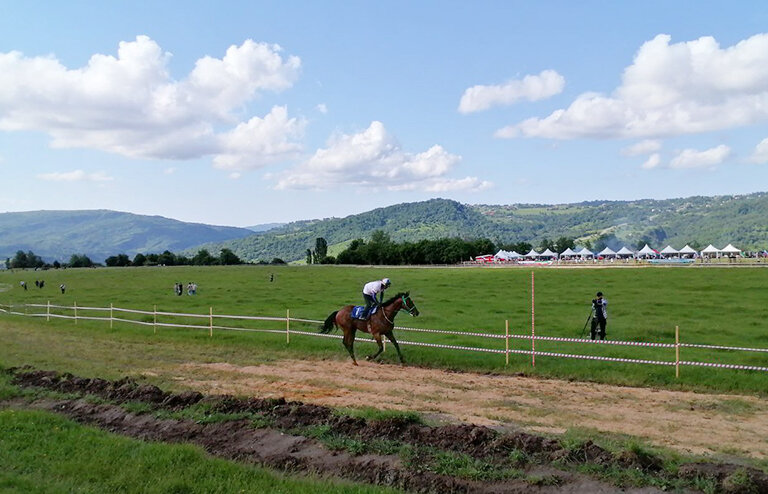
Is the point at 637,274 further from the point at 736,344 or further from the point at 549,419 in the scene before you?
the point at 549,419

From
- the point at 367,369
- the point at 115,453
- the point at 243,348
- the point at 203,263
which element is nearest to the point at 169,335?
the point at 243,348

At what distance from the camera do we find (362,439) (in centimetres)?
1066

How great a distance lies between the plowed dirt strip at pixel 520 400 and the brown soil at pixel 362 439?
149 centimetres

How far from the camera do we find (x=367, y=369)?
1869cm

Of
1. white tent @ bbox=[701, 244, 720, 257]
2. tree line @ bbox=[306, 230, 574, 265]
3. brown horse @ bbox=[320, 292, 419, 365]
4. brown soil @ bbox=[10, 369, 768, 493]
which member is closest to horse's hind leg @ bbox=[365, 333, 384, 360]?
brown horse @ bbox=[320, 292, 419, 365]

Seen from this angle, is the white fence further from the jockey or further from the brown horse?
the jockey

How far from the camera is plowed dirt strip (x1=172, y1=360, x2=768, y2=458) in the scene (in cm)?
1128


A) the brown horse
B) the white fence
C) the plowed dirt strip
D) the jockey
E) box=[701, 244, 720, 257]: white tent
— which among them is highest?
box=[701, 244, 720, 257]: white tent

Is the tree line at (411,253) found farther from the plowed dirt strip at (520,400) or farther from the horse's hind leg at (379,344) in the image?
the plowed dirt strip at (520,400)

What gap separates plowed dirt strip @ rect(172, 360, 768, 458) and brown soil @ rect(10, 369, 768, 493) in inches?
58.7

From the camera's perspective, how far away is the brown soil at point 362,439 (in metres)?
8.55

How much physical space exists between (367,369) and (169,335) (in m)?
12.4

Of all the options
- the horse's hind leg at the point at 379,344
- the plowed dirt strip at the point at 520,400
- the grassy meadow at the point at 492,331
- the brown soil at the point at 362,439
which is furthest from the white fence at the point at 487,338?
the brown soil at the point at 362,439

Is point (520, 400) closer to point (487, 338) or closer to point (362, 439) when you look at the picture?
point (362, 439)
